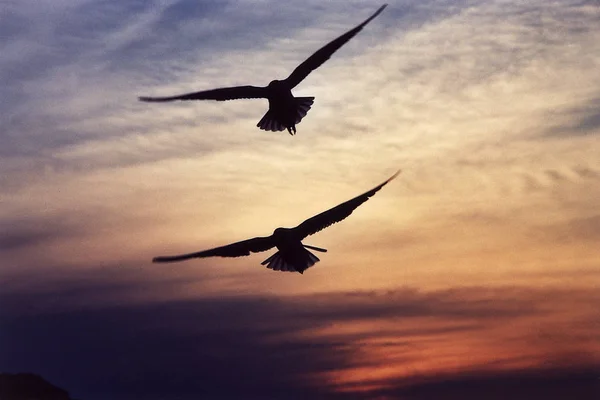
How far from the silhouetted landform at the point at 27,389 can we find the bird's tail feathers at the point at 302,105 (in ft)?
216

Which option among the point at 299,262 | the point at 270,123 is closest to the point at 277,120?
the point at 270,123

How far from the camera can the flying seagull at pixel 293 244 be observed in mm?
22719

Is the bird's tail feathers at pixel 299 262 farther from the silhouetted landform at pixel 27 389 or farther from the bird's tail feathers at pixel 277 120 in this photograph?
Answer: the silhouetted landform at pixel 27 389

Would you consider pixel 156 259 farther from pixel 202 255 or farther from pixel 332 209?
pixel 332 209

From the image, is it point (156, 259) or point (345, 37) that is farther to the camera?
point (345, 37)

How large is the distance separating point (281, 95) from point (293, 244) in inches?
163

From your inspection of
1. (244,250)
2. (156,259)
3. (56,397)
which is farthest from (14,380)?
(156,259)

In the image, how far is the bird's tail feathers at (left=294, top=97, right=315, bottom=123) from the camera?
2332cm

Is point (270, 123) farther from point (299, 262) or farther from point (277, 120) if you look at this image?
point (299, 262)

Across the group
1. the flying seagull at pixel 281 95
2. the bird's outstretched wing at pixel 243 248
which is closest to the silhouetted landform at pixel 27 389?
the bird's outstretched wing at pixel 243 248

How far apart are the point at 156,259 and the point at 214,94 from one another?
7.98m

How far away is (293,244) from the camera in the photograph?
22.9 meters

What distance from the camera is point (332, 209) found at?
22828 millimetres

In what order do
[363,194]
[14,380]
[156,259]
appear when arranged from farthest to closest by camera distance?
[14,380] → [363,194] → [156,259]
